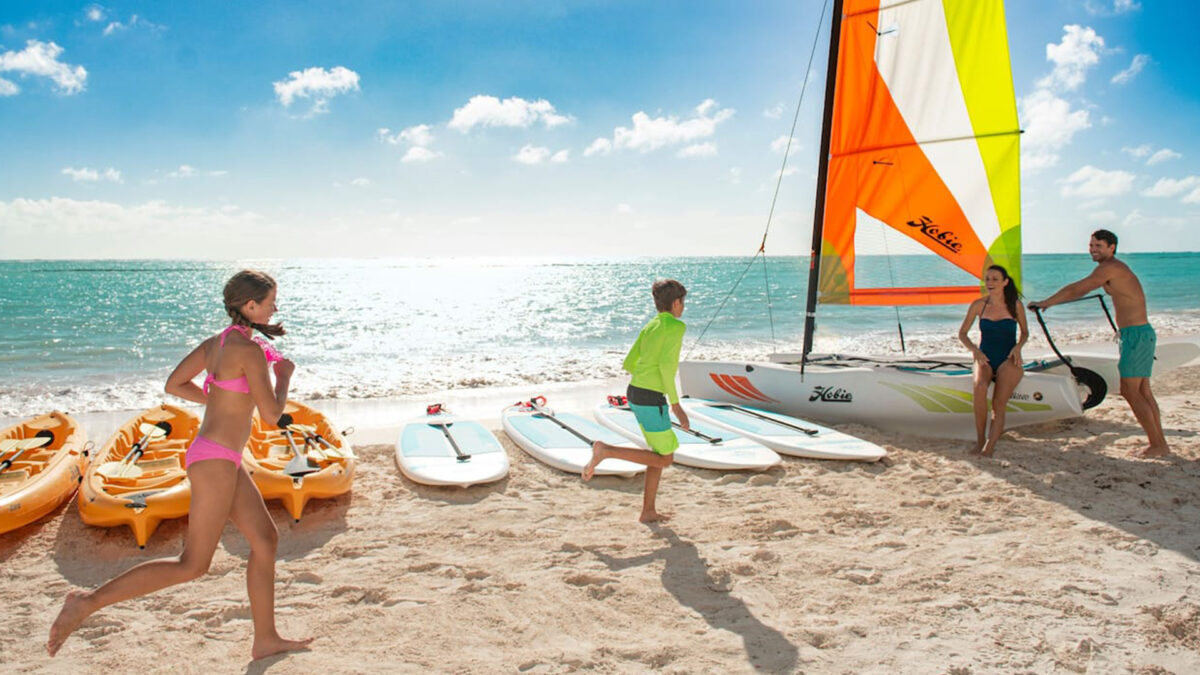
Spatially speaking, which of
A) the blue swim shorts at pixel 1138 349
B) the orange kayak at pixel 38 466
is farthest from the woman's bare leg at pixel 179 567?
the blue swim shorts at pixel 1138 349

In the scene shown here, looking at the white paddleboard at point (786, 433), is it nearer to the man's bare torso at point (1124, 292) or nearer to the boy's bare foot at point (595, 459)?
the man's bare torso at point (1124, 292)

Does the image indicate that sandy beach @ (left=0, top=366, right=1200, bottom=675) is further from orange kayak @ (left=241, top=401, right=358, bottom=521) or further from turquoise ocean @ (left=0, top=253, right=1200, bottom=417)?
turquoise ocean @ (left=0, top=253, right=1200, bottom=417)

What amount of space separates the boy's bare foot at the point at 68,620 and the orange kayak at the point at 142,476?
4.06 feet

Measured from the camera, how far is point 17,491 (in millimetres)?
4066

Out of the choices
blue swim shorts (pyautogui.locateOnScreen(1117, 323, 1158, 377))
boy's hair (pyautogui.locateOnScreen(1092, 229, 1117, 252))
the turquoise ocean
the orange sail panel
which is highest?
the orange sail panel

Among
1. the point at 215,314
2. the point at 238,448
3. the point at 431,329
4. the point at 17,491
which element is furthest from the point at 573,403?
the point at 215,314

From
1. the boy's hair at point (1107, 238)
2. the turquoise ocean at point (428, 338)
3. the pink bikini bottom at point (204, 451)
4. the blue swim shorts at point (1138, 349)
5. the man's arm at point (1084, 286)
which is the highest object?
the boy's hair at point (1107, 238)

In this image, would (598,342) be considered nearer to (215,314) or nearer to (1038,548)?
(1038,548)

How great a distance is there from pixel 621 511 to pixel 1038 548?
2.34 metres

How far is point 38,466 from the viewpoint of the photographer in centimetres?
466

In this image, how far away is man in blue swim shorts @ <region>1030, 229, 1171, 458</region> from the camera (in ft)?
16.8

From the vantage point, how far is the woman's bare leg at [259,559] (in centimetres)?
246

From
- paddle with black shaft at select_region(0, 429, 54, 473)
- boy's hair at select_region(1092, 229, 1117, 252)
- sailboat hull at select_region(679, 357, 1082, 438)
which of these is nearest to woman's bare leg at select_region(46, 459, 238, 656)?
paddle with black shaft at select_region(0, 429, 54, 473)

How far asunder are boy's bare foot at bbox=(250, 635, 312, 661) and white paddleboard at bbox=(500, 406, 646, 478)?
2.55 metres
